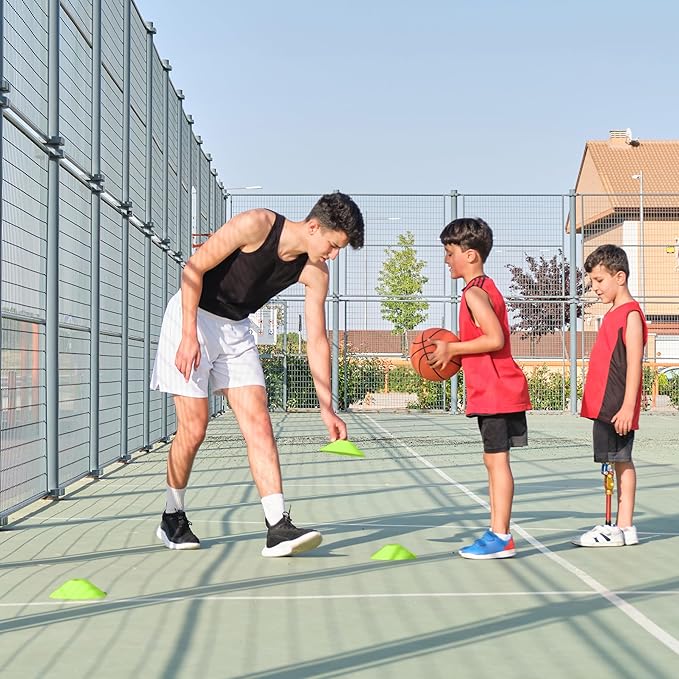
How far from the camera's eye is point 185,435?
5875mm

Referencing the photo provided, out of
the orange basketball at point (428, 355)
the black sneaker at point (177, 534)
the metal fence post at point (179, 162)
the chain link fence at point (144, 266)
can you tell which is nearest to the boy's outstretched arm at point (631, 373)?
the orange basketball at point (428, 355)

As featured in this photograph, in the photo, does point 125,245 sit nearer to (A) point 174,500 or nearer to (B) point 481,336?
(A) point 174,500

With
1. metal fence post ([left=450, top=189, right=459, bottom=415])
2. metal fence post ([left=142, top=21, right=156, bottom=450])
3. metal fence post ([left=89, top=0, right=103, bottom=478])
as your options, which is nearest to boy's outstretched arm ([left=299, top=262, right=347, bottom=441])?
metal fence post ([left=89, top=0, right=103, bottom=478])

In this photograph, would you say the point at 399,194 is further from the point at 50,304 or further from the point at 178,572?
the point at 178,572

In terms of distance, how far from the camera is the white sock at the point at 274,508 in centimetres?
564

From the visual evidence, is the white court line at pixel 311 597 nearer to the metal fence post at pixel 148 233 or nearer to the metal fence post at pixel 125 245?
the metal fence post at pixel 125 245

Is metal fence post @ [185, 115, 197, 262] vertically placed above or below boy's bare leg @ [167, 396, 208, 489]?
above

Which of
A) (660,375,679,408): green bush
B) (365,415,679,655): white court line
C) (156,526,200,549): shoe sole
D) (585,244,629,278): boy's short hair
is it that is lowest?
(365,415,679,655): white court line

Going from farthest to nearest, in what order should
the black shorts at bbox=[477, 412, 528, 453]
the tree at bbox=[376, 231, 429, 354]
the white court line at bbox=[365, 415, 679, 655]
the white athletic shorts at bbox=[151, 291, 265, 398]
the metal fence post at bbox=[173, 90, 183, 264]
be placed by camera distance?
the tree at bbox=[376, 231, 429, 354], the metal fence post at bbox=[173, 90, 183, 264], the white athletic shorts at bbox=[151, 291, 265, 398], the black shorts at bbox=[477, 412, 528, 453], the white court line at bbox=[365, 415, 679, 655]

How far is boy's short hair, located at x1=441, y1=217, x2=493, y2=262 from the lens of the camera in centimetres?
572

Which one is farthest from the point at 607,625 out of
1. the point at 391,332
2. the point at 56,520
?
the point at 391,332

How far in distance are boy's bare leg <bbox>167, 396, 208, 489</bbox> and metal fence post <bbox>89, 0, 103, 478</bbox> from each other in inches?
143

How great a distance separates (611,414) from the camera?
6.11m

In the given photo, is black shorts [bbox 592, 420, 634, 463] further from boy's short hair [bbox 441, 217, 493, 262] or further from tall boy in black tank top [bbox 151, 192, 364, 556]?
tall boy in black tank top [bbox 151, 192, 364, 556]
